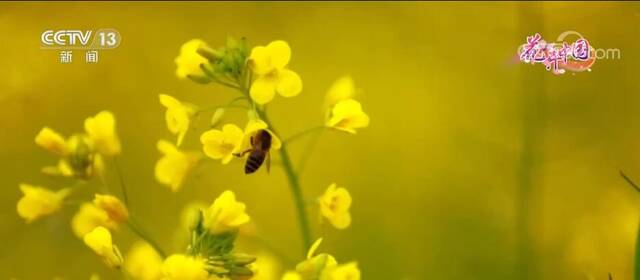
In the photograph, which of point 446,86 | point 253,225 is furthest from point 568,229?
point 253,225

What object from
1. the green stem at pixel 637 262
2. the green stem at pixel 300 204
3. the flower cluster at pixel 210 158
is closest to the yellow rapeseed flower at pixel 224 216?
the flower cluster at pixel 210 158

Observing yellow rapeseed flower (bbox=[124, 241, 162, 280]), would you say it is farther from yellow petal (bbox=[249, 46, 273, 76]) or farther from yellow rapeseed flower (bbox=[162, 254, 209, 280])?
yellow petal (bbox=[249, 46, 273, 76])

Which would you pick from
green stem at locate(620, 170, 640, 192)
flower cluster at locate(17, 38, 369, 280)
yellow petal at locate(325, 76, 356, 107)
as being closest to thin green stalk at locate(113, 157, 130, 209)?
flower cluster at locate(17, 38, 369, 280)

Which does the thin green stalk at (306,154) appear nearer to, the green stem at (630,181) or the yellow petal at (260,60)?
the yellow petal at (260,60)

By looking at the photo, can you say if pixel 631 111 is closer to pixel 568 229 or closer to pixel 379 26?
pixel 568 229

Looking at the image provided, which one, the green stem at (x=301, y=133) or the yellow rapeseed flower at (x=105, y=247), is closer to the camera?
the yellow rapeseed flower at (x=105, y=247)
